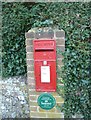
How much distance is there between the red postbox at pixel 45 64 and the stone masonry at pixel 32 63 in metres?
0.08

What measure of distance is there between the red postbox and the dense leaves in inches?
7.2

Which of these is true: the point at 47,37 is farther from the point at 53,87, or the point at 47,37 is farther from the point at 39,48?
the point at 53,87

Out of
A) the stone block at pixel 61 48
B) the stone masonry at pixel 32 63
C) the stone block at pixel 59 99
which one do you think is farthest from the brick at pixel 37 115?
the stone block at pixel 61 48

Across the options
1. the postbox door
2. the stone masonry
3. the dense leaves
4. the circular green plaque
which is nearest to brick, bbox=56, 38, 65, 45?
the stone masonry

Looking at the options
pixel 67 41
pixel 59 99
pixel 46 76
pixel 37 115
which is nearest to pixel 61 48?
pixel 67 41

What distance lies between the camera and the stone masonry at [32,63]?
303 centimetres

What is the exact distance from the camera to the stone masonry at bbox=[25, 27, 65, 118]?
3.03 meters

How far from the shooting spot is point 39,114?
326 centimetres

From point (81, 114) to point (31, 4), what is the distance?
1.63m

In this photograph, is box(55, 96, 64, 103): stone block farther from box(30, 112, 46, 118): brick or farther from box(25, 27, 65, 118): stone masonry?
box(30, 112, 46, 118): brick

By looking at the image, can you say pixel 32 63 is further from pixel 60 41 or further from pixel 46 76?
pixel 60 41

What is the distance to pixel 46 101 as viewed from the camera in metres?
3.17

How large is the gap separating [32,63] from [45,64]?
0.20 meters

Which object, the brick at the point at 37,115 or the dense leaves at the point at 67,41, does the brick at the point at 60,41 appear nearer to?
the dense leaves at the point at 67,41
